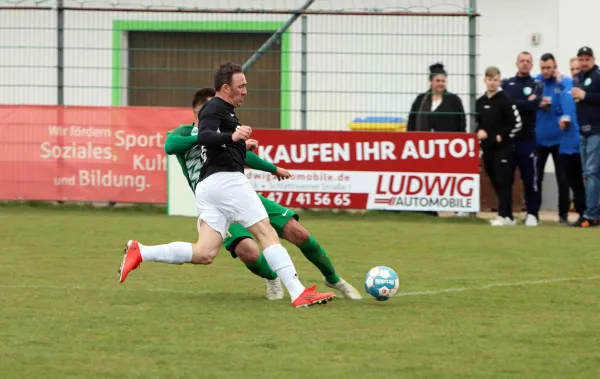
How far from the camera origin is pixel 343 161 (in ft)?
58.6

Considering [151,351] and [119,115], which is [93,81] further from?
[151,351]

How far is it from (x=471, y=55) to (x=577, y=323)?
9521 mm

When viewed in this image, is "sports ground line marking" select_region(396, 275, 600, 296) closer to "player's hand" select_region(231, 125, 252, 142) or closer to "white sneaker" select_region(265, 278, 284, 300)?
"white sneaker" select_region(265, 278, 284, 300)

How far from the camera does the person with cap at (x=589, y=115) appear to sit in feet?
53.4

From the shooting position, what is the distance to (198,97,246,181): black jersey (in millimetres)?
9250

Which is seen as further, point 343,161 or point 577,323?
point 343,161

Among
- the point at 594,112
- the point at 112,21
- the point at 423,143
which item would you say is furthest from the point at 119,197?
the point at 594,112

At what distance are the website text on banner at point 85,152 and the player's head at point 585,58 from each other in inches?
210

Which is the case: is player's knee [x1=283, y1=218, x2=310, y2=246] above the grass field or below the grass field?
above

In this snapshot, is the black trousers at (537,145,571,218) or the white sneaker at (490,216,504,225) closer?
the white sneaker at (490,216,504,225)

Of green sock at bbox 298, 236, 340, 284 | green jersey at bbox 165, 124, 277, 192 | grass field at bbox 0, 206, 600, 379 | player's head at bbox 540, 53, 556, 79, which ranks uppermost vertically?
player's head at bbox 540, 53, 556, 79

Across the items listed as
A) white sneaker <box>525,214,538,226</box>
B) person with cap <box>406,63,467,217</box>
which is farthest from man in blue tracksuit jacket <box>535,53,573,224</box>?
→ person with cap <box>406,63,467,217</box>

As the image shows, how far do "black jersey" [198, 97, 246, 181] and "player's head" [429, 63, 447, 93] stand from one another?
8.42 meters

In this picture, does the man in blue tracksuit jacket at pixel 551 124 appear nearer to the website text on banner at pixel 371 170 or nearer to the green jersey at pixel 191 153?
the website text on banner at pixel 371 170
